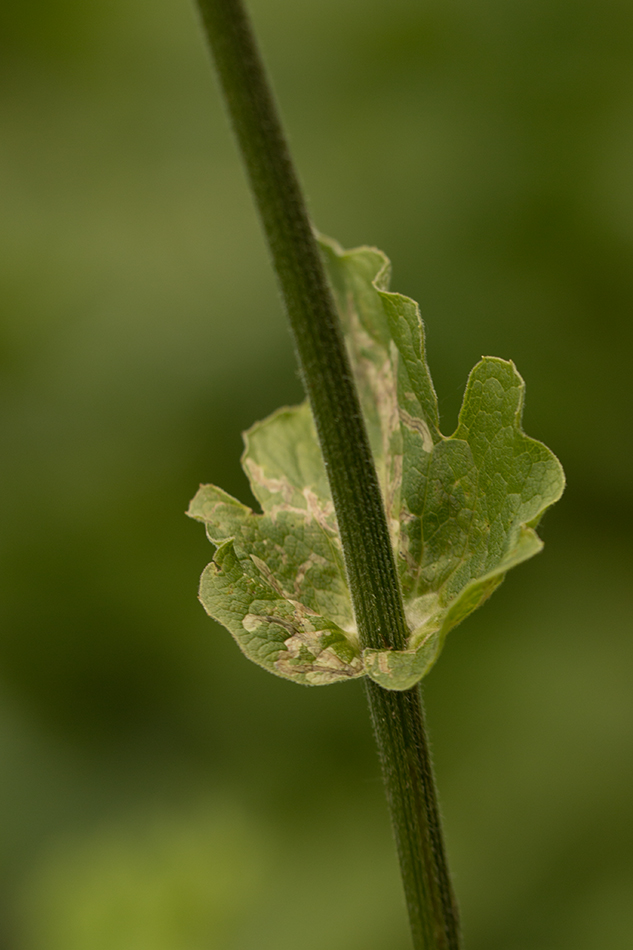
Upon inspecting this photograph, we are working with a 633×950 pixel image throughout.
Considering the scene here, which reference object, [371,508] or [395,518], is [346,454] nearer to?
[371,508]

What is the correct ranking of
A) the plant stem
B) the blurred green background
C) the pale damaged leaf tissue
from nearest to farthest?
the plant stem, the pale damaged leaf tissue, the blurred green background

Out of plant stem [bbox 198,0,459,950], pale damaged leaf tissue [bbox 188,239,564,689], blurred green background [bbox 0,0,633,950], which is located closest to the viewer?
plant stem [bbox 198,0,459,950]

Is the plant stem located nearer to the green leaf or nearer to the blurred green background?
Answer: the green leaf

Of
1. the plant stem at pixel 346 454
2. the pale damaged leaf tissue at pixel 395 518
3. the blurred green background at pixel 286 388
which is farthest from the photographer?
the blurred green background at pixel 286 388

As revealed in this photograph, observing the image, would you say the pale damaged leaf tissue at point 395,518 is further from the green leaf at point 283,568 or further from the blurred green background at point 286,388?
the blurred green background at point 286,388

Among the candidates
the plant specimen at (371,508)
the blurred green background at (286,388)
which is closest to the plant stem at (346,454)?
the plant specimen at (371,508)

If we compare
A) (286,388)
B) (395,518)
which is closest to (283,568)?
(395,518)

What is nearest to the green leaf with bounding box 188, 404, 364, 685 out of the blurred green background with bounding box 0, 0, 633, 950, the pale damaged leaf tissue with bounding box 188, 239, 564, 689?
the pale damaged leaf tissue with bounding box 188, 239, 564, 689
